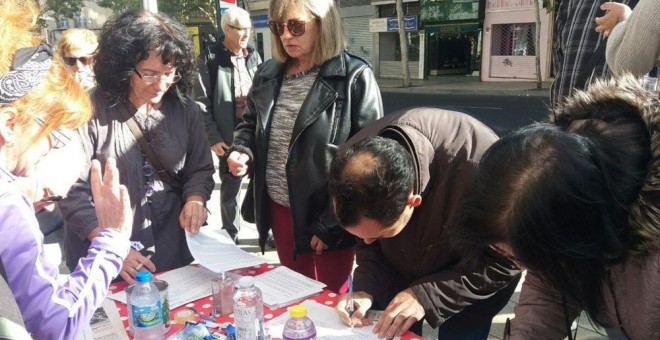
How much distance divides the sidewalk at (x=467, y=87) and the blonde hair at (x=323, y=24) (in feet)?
36.9

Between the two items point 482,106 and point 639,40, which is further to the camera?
point 482,106

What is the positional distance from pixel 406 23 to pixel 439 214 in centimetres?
1930

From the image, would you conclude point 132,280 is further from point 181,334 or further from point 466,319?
point 466,319

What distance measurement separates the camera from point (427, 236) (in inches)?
65.6

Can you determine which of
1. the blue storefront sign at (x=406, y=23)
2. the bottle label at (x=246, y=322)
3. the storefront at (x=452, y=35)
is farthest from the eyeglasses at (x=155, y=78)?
the blue storefront sign at (x=406, y=23)

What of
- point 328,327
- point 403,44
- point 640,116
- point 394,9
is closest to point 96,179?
point 328,327

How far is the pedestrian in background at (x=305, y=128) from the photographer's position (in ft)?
7.02

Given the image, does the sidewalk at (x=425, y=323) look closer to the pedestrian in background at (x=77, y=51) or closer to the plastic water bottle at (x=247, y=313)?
the plastic water bottle at (x=247, y=313)

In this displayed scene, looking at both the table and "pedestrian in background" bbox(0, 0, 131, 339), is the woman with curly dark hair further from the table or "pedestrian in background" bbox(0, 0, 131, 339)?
"pedestrian in background" bbox(0, 0, 131, 339)

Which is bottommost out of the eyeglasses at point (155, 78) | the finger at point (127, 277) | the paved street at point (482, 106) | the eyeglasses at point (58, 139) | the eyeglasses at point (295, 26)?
the paved street at point (482, 106)

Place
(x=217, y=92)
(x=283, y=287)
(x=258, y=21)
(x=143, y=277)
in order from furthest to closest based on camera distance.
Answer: (x=258, y=21) → (x=217, y=92) → (x=283, y=287) → (x=143, y=277)

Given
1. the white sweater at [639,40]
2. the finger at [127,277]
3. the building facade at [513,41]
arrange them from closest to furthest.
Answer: the finger at [127,277] < the white sweater at [639,40] < the building facade at [513,41]

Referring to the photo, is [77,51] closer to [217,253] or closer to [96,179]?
[217,253]

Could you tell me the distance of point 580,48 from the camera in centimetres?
257
